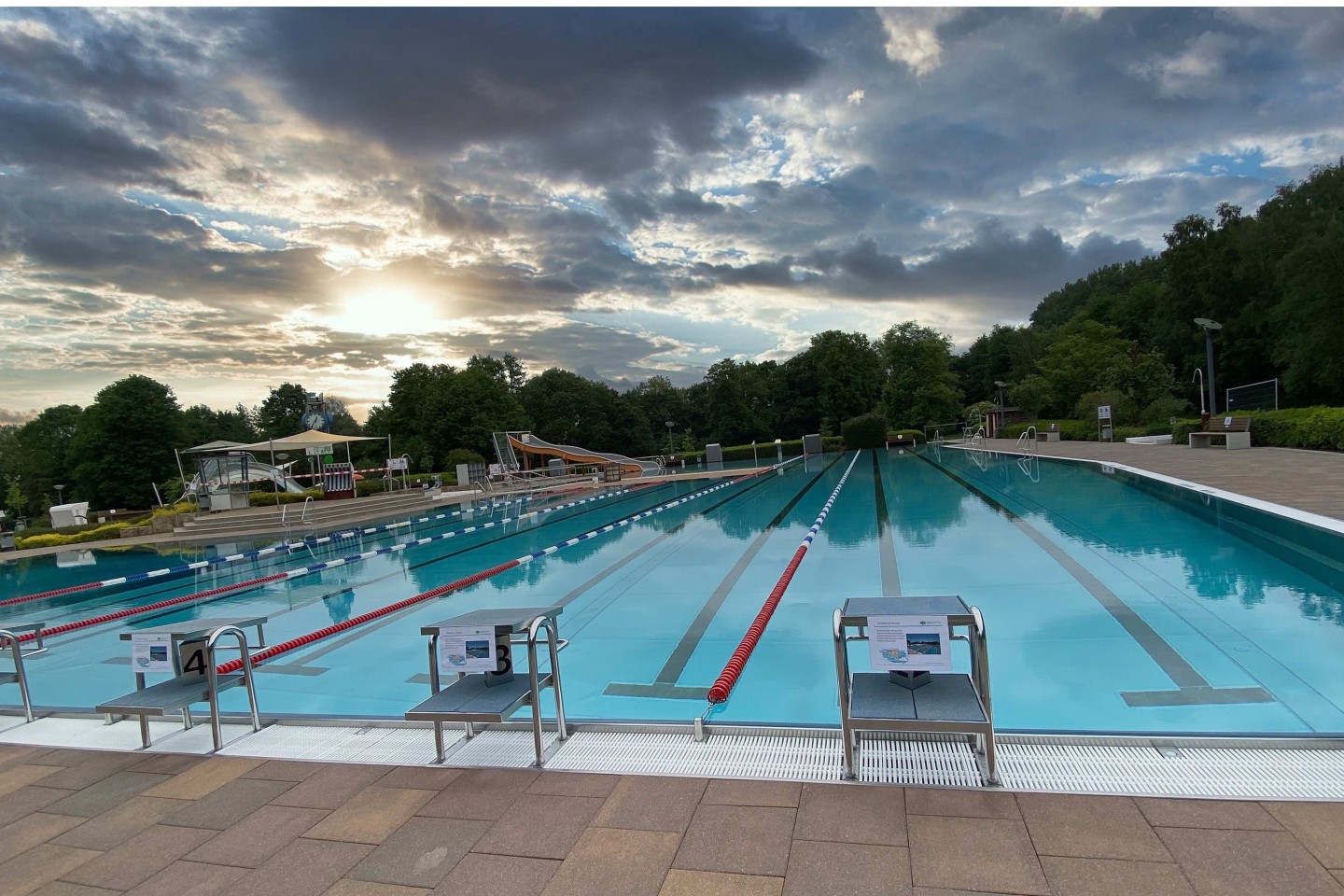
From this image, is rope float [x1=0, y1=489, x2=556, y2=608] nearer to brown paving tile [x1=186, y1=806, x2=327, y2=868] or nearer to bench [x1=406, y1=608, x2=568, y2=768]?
brown paving tile [x1=186, y1=806, x2=327, y2=868]

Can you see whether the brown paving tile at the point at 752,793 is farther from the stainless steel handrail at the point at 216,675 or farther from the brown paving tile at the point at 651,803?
the stainless steel handrail at the point at 216,675

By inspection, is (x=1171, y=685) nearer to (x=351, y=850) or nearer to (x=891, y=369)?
(x=351, y=850)

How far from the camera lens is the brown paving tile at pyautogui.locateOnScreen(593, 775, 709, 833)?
1.84 m

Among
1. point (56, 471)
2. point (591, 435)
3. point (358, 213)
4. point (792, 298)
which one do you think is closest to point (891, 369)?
point (792, 298)

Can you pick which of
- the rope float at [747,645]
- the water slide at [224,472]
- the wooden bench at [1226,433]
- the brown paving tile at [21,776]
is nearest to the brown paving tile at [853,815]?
the rope float at [747,645]

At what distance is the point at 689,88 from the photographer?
12.9 m

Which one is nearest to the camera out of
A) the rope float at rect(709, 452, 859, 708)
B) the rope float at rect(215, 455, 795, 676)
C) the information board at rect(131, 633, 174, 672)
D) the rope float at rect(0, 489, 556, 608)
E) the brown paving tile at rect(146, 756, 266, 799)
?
the brown paving tile at rect(146, 756, 266, 799)

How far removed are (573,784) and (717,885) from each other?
74cm

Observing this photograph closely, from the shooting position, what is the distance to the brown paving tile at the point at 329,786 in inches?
84.1

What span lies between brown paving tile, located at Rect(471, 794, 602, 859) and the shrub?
29.8 meters

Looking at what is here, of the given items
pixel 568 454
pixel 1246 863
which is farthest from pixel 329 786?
pixel 568 454

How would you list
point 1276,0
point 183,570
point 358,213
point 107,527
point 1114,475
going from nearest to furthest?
1. point 1276,0
2. point 183,570
3. point 1114,475
4. point 358,213
5. point 107,527

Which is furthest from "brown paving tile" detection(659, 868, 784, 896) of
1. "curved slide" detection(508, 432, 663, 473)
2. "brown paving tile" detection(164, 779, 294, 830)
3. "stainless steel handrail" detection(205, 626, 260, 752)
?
"curved slide" detection(508, 432, 663, 473)

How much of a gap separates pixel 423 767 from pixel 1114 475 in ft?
45.2
